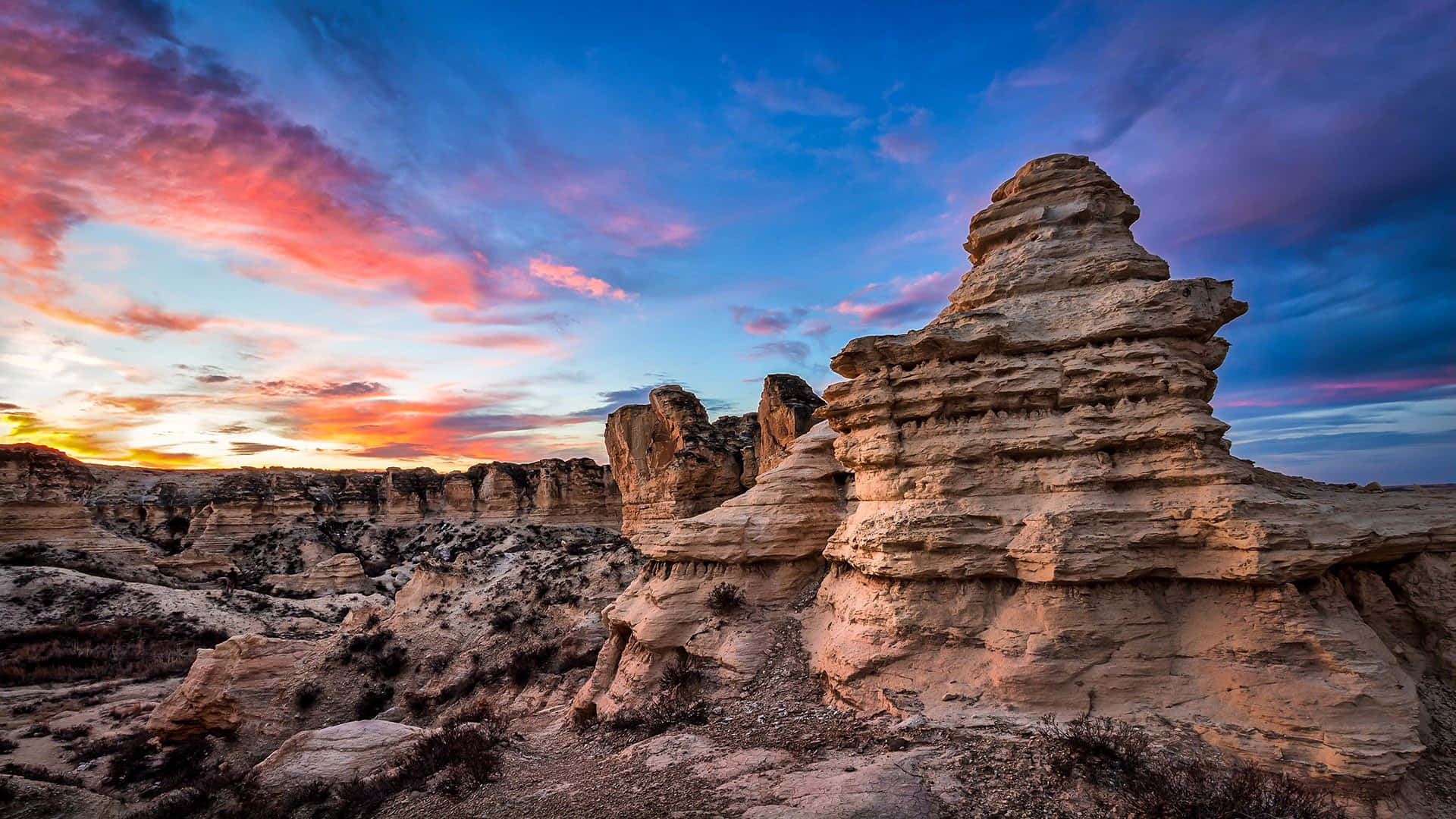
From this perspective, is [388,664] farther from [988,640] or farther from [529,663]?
[988,640]

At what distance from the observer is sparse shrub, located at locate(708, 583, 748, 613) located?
12891 millimetres

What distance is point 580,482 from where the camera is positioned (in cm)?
5059

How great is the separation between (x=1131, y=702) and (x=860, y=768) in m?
3.92

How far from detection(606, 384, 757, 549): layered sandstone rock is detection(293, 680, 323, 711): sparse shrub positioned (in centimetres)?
1190

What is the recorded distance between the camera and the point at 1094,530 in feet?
28.3

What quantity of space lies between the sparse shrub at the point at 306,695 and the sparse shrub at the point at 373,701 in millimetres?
1220

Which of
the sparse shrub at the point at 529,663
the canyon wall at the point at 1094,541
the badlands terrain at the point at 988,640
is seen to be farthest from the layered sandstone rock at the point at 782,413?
the canyon wall at the point at 1094,541

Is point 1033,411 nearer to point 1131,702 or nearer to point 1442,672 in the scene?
point 1131,702

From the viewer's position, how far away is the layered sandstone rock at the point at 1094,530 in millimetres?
7582

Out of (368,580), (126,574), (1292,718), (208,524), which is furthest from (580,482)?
(1292,718)

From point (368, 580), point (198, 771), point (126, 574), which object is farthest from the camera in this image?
point (368, 580)

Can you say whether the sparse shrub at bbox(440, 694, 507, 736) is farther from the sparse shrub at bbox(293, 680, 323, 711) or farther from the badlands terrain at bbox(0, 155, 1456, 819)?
the sparse shrub at bbox(293, 680, 323, 711)

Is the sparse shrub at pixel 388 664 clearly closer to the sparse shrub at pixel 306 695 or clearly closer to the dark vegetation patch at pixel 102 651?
the sparse shrub at pixel 306 695

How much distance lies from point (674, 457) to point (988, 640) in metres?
22.0
